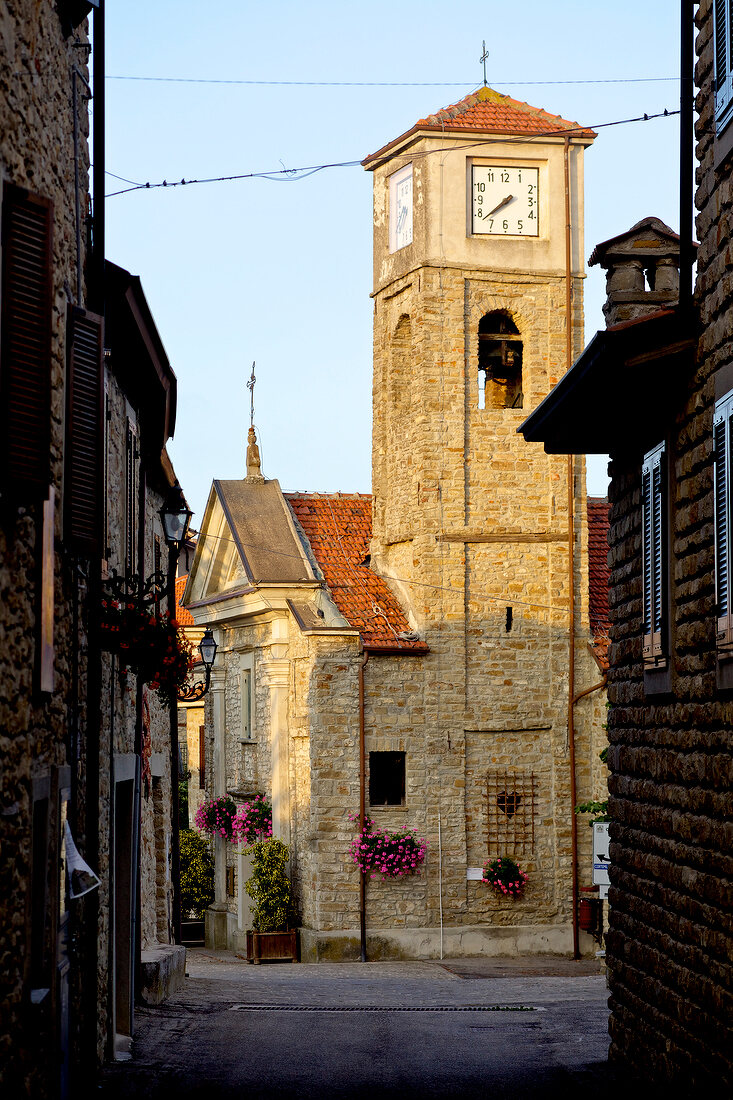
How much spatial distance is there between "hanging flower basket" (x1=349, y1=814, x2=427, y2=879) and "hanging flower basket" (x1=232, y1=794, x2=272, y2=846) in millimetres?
2820

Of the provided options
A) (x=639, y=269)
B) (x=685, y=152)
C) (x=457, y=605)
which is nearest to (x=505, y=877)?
(x=457, y=605)

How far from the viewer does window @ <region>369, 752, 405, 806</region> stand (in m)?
25.6

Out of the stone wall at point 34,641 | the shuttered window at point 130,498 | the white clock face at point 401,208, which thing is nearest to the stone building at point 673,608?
the stone wall at point 34,641

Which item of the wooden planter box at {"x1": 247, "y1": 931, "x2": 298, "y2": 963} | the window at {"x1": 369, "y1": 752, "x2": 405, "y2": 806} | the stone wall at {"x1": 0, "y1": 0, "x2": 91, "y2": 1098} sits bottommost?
the wooden planter box at {"x1": 247, "y1": 931, "x2": 298, "y2": 963}

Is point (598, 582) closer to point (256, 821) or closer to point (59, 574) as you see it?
point (256, 821)

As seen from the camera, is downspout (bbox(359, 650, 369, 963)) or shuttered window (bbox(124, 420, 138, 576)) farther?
downspout (bbox(359, 650, 369, 963))

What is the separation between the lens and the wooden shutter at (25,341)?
22.8ft

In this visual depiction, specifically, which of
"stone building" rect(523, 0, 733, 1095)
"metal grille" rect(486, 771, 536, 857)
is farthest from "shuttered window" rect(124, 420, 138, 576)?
"metal grille" rect(486, 771, 536, 857)

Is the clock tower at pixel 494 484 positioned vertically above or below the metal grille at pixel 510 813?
above

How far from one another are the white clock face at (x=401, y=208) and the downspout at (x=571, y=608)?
2.69m

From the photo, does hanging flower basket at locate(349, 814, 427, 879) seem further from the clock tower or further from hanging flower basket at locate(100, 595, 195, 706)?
hanging flower basket at locate(100, 595, 195, 706)

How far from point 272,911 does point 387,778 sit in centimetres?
288

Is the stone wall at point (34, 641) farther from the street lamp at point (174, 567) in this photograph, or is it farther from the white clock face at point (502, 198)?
the white clock face at point (502, 198)

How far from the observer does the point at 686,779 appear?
9250 mm
